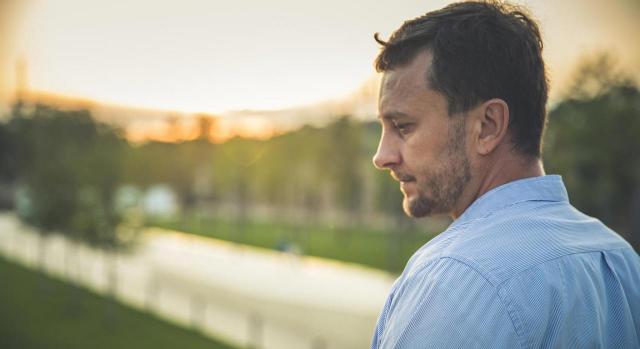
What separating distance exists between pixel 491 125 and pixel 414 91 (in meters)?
0.21

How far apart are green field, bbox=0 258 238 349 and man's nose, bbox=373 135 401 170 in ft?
36.9

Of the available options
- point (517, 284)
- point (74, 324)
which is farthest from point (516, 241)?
point (74, 324)

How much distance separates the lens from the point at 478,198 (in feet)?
5.29

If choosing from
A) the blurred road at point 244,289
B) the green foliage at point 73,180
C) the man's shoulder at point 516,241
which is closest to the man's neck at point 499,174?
the man's shoulder at point 516,241

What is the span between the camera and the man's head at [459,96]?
5.28 feet

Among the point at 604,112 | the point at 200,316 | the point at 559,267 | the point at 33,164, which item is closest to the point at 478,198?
the point at 559,267

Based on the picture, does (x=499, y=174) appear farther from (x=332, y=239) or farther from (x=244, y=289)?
(x=332, y=239)

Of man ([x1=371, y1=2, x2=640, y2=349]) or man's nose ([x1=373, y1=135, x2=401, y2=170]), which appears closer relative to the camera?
man ([x1=371, y1=2, x2=640, y2=349])

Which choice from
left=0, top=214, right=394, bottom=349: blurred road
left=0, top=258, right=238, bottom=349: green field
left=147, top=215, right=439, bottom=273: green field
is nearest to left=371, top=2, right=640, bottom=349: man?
left=0, top=214, right=394, bottom=349: blurred road

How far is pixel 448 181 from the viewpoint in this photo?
1683 mm

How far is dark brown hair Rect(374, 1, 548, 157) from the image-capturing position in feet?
5.26

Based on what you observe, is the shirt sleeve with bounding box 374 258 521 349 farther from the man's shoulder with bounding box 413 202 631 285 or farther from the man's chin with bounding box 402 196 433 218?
the man's chin with bounding box 402 196 433 218

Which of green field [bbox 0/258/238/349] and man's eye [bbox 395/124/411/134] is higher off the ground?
man's eye [bbox 395/124/411/134]

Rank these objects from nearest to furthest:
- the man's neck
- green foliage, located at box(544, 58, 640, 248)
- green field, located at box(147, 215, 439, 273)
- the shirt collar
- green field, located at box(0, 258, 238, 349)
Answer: the shirt collar
the man's neck
green field, located at box(0, 258, 238, 349)
green foliage, located at box(544, 58, 640, 248)
green field, located at box(147, 215, 439, 273)
